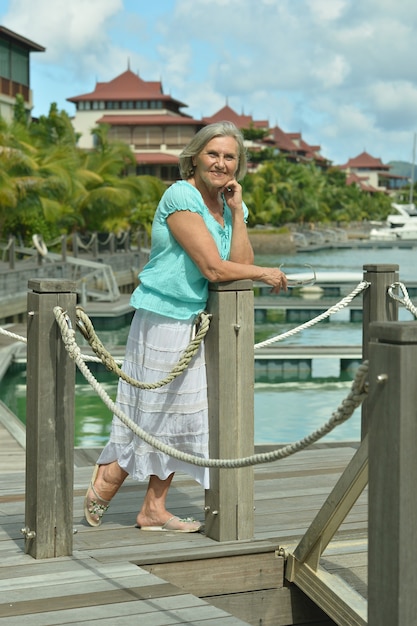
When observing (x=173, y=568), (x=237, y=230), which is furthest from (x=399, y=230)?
(x=173, y=568)

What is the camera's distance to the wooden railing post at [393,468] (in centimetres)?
245

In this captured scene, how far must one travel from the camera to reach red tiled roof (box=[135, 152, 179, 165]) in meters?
78.8

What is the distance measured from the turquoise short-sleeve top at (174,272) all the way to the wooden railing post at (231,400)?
0.27 feet

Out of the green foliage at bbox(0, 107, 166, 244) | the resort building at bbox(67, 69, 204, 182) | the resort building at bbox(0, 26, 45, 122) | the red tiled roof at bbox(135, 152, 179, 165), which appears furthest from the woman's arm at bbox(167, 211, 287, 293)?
the red tiled roof at bbox(135, 152, 179, 165)

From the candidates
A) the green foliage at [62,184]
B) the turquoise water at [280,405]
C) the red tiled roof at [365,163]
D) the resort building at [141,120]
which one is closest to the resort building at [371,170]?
the red tiled roof at [365,163]

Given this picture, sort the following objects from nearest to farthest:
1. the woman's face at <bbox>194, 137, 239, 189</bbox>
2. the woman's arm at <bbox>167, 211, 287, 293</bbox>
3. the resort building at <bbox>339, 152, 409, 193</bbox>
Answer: the woman's arm at <bbox>167, 211, 287, 293</bbox> < the woman's face at <bbox>194, 137, 239, 189</bbox> < the resort building at <bbox>339, 152, 409, 193</bbox>

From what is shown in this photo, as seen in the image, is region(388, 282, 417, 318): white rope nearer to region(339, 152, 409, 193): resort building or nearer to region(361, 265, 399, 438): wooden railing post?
region(361, 265, 399, 438): wooden railing post

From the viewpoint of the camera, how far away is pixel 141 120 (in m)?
85.7

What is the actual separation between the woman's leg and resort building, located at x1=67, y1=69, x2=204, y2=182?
7371 cm

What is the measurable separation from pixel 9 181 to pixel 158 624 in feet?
82.4

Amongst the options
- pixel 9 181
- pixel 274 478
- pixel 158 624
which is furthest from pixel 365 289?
pixel 9 181

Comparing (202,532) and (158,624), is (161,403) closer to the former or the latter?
(202,532)

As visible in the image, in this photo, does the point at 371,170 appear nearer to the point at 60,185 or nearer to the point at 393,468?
the point at 60,185

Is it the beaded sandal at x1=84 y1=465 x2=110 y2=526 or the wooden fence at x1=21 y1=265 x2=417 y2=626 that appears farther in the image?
the beaded sandal at x1=84 y1=465 x2=110 y2=526
